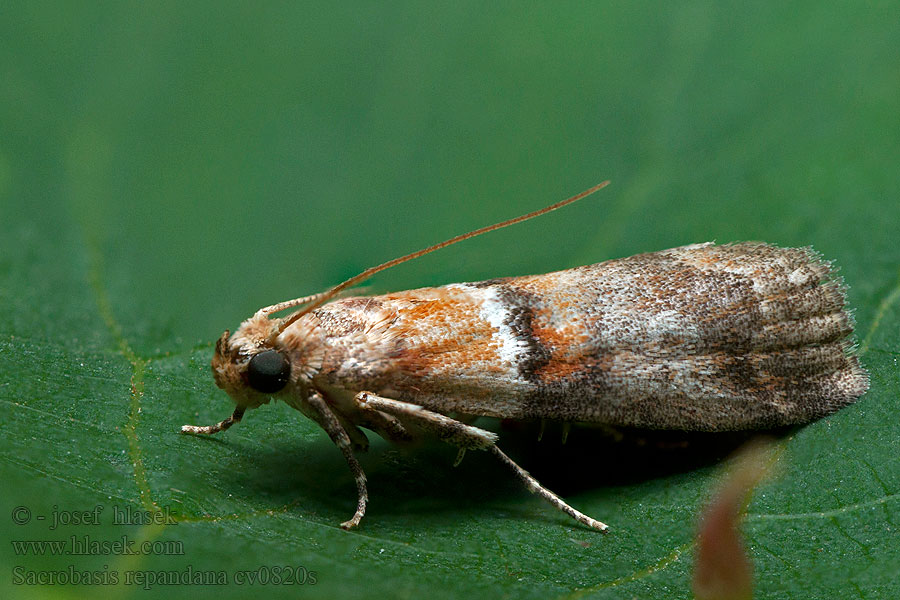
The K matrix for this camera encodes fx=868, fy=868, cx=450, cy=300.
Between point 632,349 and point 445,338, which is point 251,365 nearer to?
point 445,338

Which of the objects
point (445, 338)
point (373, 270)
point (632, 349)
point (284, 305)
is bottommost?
point (632, 349)

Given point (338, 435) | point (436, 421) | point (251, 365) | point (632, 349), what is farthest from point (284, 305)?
point (632, 349)

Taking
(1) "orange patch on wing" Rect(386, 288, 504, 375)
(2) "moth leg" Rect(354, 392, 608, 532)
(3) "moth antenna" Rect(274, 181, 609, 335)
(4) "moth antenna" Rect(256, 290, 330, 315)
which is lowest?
(2) "moth leg" Rect(354, 392, 608, 532)

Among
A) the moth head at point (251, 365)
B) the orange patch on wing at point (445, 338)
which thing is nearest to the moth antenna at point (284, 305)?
the moth head at point (251, 365)

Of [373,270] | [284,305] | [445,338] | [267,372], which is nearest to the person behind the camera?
[373,270]

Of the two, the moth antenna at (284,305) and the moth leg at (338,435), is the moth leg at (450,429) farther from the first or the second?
the moth antenna at (284,305)

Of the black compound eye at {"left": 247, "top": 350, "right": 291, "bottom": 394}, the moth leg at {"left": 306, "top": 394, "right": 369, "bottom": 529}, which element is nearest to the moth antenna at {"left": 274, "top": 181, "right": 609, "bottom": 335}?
the black compound eye at {"left": 247, "top": 350, "right": 291, "bottom": 394}

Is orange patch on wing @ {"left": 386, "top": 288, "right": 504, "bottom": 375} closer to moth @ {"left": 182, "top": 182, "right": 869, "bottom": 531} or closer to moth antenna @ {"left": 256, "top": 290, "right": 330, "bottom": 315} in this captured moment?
moth @ {"left": 182, "top": 182, "right": 869, "bottom": 531}

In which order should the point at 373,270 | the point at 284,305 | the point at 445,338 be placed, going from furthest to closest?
the point at 284,305
the point at 445,338
the point at 373,270
